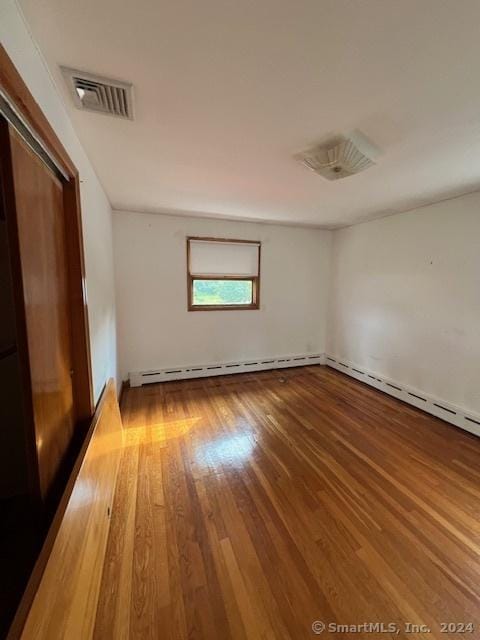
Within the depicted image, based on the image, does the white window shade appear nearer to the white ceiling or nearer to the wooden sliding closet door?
the white ceiling

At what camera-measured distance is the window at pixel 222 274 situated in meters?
3.71

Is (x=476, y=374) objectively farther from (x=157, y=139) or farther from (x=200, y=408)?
(x=157, y=139)

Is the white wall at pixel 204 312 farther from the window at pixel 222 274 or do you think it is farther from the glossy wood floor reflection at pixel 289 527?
the glossy wood floor reflection at pixel 289 527

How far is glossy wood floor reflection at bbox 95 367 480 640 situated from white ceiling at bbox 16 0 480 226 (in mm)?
2322

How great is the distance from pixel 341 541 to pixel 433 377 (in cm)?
226

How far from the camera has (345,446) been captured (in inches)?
91.4

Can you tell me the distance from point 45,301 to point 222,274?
2.93 metres

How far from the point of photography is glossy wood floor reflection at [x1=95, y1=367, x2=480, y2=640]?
1.14m

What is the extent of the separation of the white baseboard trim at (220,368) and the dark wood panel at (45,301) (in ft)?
7.47

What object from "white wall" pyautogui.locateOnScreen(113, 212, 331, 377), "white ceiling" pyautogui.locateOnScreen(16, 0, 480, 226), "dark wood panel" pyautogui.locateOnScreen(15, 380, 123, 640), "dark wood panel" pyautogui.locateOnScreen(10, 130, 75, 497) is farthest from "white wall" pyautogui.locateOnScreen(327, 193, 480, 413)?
"dark wood panel" pyautogui.locateOnScreen(10, 130, 75, 497)

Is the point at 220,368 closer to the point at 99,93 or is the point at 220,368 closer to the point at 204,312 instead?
the point at 204,312

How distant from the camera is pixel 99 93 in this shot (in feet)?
3.95

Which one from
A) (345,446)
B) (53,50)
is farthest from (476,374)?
(53,50)

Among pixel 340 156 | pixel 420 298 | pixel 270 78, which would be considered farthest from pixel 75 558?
pixel 420 298
